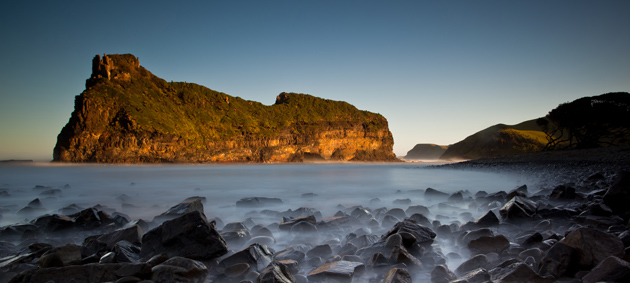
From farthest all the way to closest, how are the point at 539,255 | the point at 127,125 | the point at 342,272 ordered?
the point at 127,125, the point at 539,255, the point at 342,272

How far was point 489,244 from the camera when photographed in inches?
120

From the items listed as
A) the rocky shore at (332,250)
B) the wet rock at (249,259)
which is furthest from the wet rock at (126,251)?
the wet rock at (249,259)

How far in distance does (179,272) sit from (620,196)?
5730 millimetres

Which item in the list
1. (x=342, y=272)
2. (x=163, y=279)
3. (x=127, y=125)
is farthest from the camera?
(x=127, y=125)

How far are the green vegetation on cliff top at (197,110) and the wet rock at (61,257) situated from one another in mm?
69122

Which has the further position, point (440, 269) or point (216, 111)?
point (216, 111)

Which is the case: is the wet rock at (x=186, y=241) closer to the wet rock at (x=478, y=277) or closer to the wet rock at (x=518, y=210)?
the wet rock at (x=478, y=277)

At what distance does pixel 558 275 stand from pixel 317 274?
188 cm

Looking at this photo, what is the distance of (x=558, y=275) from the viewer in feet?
7.00

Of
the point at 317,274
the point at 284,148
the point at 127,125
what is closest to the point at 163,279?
the point at 317,274

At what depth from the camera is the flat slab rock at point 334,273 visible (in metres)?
2.36

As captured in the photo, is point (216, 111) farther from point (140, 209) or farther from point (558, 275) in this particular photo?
point (558, 275)

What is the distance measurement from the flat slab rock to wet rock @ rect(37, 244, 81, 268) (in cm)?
217

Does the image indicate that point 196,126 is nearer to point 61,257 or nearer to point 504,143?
point 61,257
